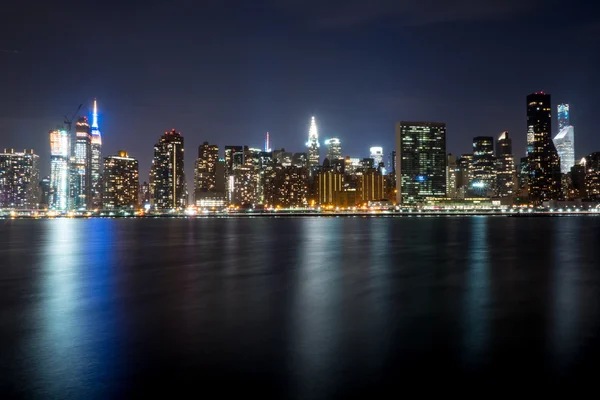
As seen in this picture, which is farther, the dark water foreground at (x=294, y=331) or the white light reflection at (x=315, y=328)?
the white light reflection at (x=315, y=328)

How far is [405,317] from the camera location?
16125 millimetres

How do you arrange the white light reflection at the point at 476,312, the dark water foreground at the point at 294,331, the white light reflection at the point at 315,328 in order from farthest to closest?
the white light reflection at the point at 476,312
the white light reflection at the point at 315,328
the dark water foreground at the point at 294,331

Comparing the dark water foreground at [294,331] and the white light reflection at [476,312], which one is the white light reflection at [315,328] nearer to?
the dark water foreground at [294,331]

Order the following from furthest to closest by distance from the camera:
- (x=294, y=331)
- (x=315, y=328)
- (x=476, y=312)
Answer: (x=476, y=312) → (x=315, y=328) → (x=294, y=331)

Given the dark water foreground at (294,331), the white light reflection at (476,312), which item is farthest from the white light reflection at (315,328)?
the white light reflection at (476,312)

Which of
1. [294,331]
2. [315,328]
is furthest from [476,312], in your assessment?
[294,331]

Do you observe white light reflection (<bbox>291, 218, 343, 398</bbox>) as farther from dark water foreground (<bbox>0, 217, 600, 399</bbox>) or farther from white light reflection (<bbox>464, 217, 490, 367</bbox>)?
white light reflection (<bbox>464, 217, 490, 367</bbox>)

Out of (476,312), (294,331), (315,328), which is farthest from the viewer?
(476,312)

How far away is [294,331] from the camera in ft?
46.7

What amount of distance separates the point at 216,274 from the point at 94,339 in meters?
14.2

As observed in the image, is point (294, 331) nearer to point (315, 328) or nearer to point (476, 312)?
point (315, 328)

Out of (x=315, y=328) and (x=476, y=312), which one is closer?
(x=315, y=328)

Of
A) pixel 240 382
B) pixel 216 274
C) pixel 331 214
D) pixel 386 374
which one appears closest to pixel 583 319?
pixel 386 374

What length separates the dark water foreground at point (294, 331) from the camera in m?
9.96
